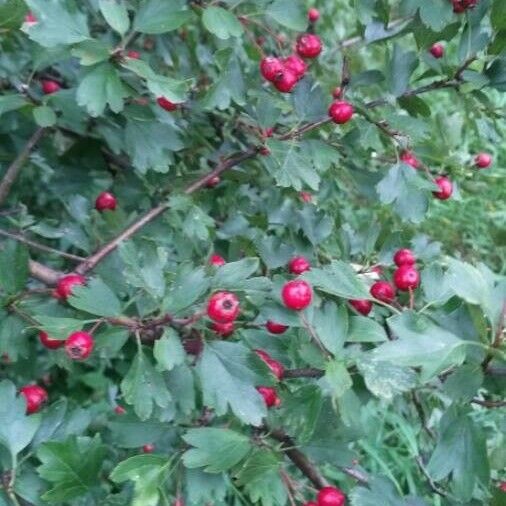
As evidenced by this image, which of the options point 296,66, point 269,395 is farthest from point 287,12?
point 269,395

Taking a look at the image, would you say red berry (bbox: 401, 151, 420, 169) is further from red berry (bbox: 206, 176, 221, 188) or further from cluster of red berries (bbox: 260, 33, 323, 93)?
red berry (bbox: 206, 176, 221, 188)

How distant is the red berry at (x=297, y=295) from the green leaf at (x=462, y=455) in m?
0.25

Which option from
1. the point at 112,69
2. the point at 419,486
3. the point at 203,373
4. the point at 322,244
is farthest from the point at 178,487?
the point at 419,486

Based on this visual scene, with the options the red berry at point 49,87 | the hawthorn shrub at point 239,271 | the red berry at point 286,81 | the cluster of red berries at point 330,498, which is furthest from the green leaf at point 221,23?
the cluster of red berries at point 330,498

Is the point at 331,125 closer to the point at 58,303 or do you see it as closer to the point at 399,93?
the point at 399,93

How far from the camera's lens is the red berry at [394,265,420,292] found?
1173mm

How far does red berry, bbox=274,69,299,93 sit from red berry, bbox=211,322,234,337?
1.47ft

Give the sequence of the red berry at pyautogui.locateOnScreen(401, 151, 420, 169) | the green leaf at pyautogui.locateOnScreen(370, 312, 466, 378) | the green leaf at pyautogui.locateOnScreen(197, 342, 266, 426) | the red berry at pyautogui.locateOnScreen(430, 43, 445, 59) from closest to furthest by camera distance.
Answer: the green leaf at pyautogui.locateOnScreen(370, 312, 466, 378), the green leaf at pyautogui.locateOnScreen(197, 342, 266, 426), the red berry at pyautogui.locateOnScreen(401, 151, 420, 169), the red berry at pyautogui.locateOnScreen(430, 43, 445, 59)

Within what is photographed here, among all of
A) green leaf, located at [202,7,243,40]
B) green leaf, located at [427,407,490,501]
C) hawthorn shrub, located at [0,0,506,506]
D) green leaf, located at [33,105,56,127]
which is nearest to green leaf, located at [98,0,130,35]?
hawthorn shrub, located at [0,0,506,506]

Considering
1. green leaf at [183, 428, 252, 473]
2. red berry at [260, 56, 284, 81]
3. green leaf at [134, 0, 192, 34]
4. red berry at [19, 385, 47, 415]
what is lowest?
red berry at [19, 385, 47, 415]

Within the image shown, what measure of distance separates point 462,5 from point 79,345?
0.83 meters

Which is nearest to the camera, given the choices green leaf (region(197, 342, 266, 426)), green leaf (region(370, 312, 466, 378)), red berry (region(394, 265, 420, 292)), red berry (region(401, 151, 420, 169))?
green leaf (region(370, 312, 466, 378))

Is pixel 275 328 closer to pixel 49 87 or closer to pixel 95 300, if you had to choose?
pixel 95 300

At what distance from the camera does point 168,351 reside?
102 centimetres
